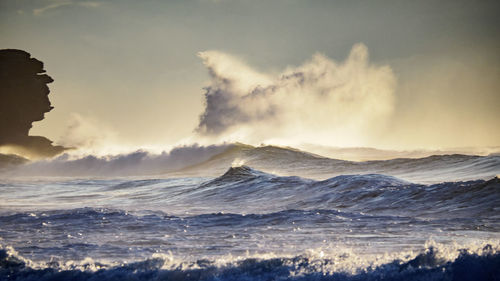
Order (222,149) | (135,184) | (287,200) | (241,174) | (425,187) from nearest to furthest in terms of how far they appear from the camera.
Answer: (425,187)
(287,200)
(241,174)
(135,184)
(222,149)

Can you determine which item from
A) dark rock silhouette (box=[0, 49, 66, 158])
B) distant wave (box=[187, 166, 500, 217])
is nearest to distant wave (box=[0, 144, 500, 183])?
distant wave (box=[187, 166, 500, 217])

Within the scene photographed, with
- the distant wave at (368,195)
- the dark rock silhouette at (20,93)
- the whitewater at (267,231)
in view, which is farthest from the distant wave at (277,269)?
the dark rock silhouette at (20,93)

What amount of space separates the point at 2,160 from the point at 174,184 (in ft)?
93.5

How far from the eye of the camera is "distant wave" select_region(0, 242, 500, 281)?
4945mm

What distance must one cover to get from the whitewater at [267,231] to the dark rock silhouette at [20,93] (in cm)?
3903

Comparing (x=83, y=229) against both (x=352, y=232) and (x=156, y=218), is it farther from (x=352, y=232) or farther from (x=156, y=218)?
(x=352, y=232)

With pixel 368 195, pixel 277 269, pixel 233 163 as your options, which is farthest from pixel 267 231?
pixel 233 163

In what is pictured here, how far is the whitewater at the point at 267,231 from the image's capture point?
526 cm

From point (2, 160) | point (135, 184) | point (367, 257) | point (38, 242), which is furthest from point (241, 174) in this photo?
point (2, 160)

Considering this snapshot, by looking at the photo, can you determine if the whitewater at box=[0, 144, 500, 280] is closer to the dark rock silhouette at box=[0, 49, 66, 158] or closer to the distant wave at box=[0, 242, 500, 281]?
the distant wave at box=[0, 242, 500, 281]

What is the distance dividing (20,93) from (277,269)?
56775 millimetres

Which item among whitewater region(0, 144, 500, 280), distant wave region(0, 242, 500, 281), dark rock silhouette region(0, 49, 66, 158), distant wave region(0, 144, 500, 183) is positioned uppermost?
dark rock silhouette region(0, 49, 66, 158)

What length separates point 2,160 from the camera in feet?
142

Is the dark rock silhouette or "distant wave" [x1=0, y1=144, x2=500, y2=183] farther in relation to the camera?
the dark rock silhouette
